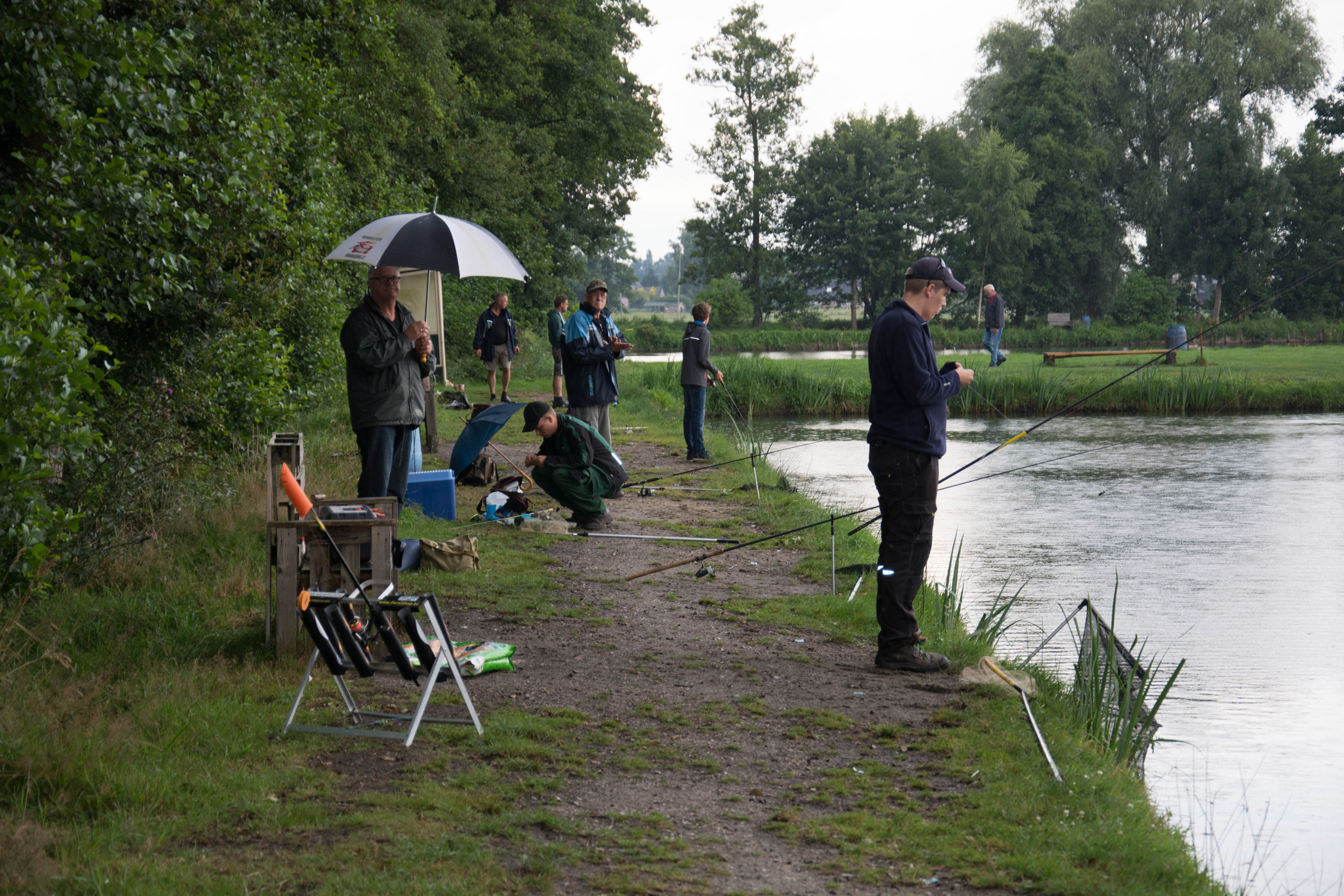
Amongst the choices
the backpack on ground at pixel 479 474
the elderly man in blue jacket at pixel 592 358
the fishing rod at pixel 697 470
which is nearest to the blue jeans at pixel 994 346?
the fishing rod at pixel 697 470

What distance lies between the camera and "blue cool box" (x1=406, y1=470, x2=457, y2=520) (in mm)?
9109

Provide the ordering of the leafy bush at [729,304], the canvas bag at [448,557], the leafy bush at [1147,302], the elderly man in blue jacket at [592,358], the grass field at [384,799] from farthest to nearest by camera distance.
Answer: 1. the leafy bush at [729,304]
2. the leafy bush at [1147,302]
3. the elderly man in blue jacket at [592,358]
4. the canvas bag at [448,557]
5. the grass field at [384,799]

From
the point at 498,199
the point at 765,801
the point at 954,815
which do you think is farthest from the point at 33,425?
the point at 498,199

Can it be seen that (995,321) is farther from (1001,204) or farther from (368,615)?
(1001,204)

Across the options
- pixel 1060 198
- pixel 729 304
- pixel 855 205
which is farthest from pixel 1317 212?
pixel 729 304

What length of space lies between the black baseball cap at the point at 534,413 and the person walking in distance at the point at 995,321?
49.2 ft

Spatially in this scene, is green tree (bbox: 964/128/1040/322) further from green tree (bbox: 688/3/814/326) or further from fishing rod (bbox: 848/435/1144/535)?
fishing rod (bbox: 848/435/1144/535)

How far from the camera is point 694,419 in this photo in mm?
13758

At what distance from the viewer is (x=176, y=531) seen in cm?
757

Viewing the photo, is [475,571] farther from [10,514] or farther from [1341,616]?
[1341,616]

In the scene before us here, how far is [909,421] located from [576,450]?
409 centimetres

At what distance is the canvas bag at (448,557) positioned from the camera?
24.7 feet

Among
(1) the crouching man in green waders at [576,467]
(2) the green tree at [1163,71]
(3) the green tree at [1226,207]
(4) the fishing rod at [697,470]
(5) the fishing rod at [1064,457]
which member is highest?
(2) the green tree at [1163,71]

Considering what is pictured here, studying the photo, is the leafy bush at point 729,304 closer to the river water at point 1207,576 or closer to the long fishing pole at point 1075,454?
the river water at point 1207,576
